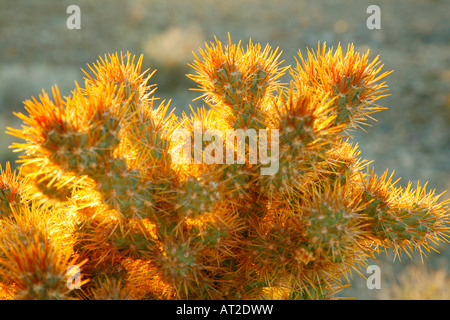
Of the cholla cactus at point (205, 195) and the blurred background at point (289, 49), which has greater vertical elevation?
the blurred background at point (289, 49)

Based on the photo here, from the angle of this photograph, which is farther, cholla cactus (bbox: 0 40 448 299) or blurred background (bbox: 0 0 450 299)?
blurred background (bbox: 0 0 450 299)

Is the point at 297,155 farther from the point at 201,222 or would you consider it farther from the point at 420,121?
the point at 420,121

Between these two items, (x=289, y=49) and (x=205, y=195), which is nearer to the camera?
(x=205, y=195)

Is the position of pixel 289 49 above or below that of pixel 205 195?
above
